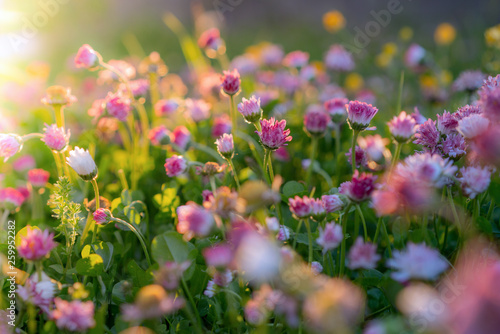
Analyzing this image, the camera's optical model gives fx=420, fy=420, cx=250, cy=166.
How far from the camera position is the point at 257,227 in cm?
62

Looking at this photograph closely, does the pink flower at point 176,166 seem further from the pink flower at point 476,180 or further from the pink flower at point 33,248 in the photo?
the pink flower at point 476,180

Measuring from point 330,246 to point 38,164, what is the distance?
102 centimetres

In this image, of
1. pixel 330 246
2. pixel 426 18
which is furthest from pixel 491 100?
pixel 426 18

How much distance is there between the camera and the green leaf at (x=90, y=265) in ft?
2.25

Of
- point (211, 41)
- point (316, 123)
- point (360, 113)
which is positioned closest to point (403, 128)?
point (360, 113)

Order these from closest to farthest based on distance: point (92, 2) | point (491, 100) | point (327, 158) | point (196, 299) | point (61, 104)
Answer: point (491, 100) < point (196, 299) < point (61, 104) < point (327, 158) < point (92, 2)

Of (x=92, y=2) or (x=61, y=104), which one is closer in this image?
(x=61, y=104)

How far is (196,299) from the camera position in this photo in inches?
28.5

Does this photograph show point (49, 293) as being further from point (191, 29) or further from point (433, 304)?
point (191, 29)

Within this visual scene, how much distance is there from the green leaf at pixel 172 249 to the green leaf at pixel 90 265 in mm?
96

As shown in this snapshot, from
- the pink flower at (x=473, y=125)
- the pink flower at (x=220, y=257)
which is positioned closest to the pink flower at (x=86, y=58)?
the pink flower at (x=220, y=257)

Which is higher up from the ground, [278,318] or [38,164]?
[278,318]

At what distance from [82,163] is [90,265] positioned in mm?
169

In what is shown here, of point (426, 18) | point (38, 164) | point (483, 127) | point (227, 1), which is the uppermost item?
point (426, 18)
